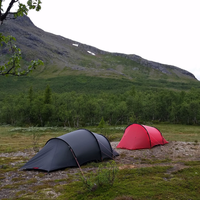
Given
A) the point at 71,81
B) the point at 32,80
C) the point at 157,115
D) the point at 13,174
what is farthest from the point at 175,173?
the point at 32,80

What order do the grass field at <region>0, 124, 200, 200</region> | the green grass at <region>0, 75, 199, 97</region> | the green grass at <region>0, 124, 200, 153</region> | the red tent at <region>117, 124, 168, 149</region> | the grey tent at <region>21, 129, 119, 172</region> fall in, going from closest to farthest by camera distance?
the grass field at <region>0, 124, 200, 200</region> < the grey tent at <region>21, 129, 119, 172</region> < the red tent at <region>117, 124, 168, 149</region> < the green grass at <region>0, 124, 200, 153</region> < the green grass at <region>0, 75, 199, 97</region>

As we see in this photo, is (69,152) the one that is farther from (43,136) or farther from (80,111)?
(80,111)

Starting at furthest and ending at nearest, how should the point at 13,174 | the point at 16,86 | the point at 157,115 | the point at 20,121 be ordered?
the point at 16,86 → the point at 157,115 → the point at 20,121 → the point at 13,174

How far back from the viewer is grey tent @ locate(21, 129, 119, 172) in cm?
1194

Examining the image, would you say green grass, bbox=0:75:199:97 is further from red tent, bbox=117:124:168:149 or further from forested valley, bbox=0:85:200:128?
red tent, bbox=117:124:168:149

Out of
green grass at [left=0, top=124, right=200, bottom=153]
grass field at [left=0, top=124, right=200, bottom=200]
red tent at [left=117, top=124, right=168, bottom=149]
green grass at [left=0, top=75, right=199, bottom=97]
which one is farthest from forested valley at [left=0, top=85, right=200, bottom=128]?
green grass at [left=0, top=75, right=199, bottom=97]

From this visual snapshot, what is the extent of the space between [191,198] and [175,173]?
326cm

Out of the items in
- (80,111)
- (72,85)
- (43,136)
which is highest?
(72,85)

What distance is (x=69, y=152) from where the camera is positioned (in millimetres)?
12523

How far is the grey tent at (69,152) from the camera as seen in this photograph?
11.9 m

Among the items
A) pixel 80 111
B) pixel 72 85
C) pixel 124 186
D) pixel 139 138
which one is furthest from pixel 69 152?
pixel 72 85

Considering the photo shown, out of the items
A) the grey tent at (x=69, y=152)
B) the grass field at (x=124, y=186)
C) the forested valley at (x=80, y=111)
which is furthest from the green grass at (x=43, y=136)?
the forested valley at (x=80, y=111)

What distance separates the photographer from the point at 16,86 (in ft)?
520

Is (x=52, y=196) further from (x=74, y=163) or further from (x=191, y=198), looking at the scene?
(x=191, y=198)
